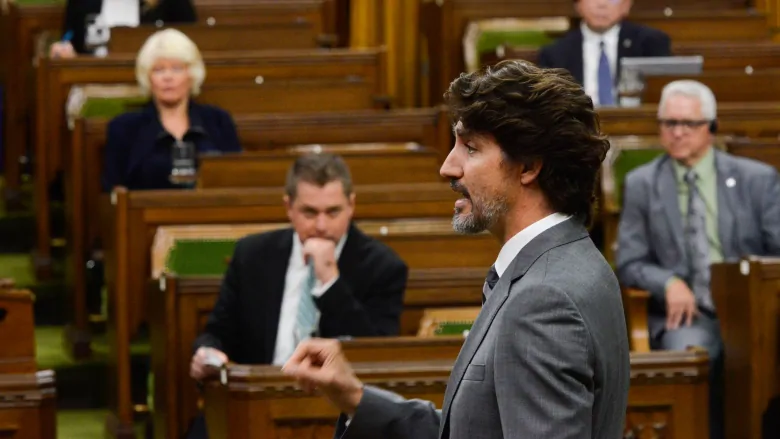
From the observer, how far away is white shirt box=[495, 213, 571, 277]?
4.71ft

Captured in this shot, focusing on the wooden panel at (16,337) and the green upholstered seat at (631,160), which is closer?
the wooden panel at (16,337)

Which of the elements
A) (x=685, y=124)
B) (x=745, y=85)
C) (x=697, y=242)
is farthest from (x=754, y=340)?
(x=745, y=85)

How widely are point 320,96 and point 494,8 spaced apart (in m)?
1.16

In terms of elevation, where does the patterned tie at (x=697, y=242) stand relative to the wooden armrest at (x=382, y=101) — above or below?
below

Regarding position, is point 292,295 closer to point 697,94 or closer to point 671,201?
point 671,201

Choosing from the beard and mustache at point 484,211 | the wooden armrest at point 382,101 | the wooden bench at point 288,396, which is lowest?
the wooden bench at point 288,396

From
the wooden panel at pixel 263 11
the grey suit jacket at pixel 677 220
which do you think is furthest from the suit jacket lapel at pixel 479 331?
the wooden panel at pixel 263 11

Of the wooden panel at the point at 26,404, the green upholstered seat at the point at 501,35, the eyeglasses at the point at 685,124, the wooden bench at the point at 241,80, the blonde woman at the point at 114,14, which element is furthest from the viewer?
the green upholstered seat at the point at 501,35

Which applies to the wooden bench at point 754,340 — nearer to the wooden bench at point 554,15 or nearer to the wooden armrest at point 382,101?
the wooden armrest at point 382,101

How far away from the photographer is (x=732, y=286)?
11.3 feet

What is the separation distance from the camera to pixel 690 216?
397 cm

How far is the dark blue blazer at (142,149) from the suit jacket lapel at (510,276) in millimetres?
3057

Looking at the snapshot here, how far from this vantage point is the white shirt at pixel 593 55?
5230mm

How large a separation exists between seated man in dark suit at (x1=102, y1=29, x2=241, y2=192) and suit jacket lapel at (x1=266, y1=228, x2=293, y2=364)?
1.06 m
